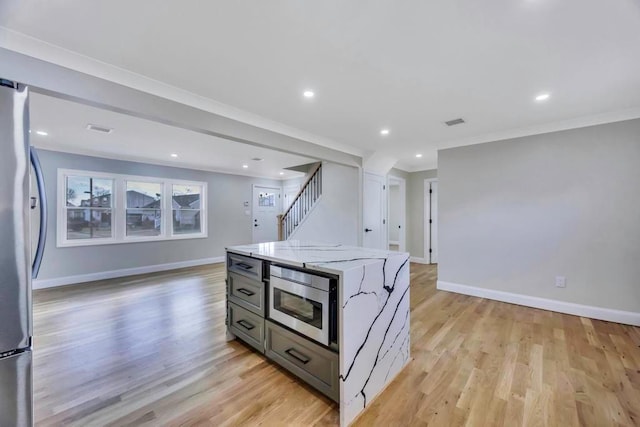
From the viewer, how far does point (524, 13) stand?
152 cm

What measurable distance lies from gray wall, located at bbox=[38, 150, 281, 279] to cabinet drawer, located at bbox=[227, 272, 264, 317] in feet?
13.4

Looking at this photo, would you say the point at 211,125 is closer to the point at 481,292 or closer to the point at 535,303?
the point at 481,292

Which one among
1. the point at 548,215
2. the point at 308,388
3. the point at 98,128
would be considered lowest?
the point at 308,388

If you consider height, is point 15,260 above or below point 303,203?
below

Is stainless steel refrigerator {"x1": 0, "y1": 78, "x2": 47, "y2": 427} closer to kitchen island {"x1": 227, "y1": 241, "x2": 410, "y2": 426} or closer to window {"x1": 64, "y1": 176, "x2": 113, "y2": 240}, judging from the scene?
kitchen island {"x1": 227, "y1": 241, "x2": 410, "y2": 426}

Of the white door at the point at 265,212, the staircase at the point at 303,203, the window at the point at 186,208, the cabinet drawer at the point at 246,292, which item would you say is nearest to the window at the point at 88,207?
the window at the point at 186,208

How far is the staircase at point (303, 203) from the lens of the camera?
18.5ft

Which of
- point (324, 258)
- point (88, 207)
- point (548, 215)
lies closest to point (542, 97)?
point (548, 215)

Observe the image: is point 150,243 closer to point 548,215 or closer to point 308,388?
point 308,388

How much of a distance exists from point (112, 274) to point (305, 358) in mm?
5159

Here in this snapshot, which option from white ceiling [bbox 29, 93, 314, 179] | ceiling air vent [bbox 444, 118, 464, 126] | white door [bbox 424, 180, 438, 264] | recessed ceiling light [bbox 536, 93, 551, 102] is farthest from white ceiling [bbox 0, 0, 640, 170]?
white door [bbox 424, 180, 438, 264]

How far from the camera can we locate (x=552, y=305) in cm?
343

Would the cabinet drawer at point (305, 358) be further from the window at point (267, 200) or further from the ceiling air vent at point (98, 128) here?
the window at point (267, 200)

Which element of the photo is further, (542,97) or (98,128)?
(98,128)
